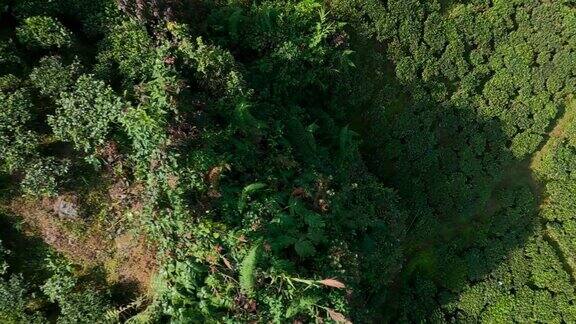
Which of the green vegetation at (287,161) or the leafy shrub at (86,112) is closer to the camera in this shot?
the leafy shrub at (86,112)

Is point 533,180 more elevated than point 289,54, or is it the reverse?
point 289,54

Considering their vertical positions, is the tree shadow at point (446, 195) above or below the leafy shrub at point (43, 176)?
above

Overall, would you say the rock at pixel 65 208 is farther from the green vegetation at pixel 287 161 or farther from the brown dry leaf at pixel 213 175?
the brown dry leaf at pixel 213 175

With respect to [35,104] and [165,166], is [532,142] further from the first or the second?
[35,104]

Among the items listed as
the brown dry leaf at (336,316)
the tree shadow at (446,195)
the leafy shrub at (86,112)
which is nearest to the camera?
the leafy shrub at (86,112)

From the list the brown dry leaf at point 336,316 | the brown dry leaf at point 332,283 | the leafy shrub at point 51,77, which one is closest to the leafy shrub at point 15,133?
the leafy shrub at point 51,77

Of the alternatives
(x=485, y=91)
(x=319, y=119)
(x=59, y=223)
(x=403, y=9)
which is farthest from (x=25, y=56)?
(x=485, y=91)

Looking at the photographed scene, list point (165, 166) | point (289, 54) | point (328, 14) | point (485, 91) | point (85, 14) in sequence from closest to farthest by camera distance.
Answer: point (165, 166) → point (85, 14) → point (289, 54) → point (328, 14) → point (485, 91)
